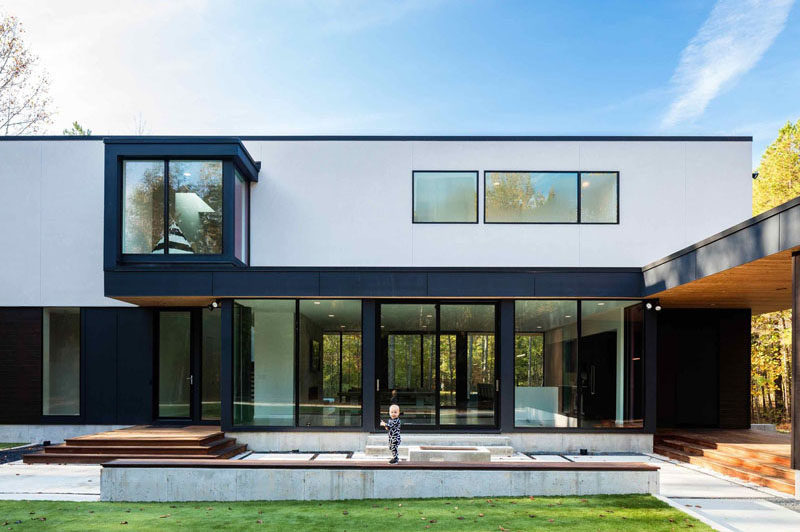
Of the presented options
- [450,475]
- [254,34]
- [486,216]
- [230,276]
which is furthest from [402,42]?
[450,475]

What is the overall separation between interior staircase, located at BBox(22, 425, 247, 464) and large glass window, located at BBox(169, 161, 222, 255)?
12.6 ft

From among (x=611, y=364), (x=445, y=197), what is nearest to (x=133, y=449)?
(x=445, y=197)

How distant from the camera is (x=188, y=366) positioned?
579 inches

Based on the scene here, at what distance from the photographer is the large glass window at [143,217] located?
511 inches

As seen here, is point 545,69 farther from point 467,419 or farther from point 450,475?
point 450,475

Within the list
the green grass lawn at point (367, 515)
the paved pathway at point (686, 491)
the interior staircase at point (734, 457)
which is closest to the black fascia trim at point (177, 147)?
the paved pathway at point (686, 491)

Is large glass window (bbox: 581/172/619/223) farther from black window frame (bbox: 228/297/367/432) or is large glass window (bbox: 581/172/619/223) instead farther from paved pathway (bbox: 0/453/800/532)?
black window frame (bbox: 228/297/367/432)

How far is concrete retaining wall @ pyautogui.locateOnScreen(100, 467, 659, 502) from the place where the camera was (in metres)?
8.58

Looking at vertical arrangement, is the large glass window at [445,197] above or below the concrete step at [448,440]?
above

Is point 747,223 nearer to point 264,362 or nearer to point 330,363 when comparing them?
point 330,363

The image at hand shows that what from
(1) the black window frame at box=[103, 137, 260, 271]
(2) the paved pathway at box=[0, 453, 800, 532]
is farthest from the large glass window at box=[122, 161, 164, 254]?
(2) the paved pathway at box=[0, 453, 800, 532]

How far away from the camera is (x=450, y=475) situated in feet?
28.1

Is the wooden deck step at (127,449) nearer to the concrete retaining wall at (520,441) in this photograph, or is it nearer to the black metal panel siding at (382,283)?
the concrete retaining wall at (520,441)

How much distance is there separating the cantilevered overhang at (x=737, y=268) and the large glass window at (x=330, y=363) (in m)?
6.30
